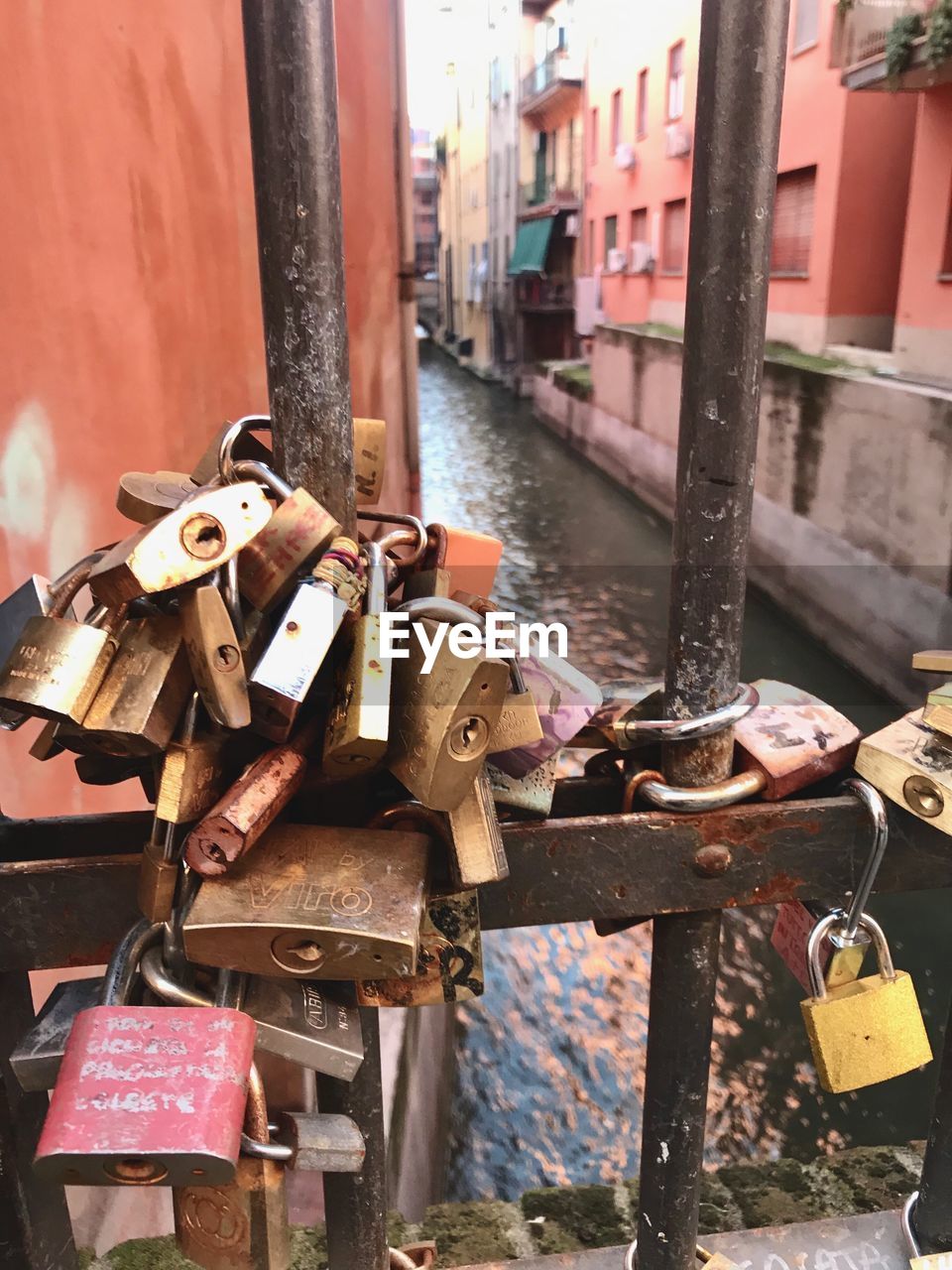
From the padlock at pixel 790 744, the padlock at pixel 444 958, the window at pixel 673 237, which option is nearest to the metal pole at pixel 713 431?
A: the padlock at pixel 790 744

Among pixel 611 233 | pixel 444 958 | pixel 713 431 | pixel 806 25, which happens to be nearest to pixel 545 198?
pixel 611 233

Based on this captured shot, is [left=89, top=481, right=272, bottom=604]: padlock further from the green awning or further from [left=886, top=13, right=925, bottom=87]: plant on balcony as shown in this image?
the green awning

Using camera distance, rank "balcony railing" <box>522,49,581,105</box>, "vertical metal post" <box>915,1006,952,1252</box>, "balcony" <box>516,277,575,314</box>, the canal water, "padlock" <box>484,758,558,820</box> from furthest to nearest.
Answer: "balcony" <box>516,277,575,314</box> → "balcony railing" <box>522,49,581,105</box> → the canal water → "vertical metal post" <box>915,1006,952,1252</box> → "padlock" <box>484,758,558,820</box>

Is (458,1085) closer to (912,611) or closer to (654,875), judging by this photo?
(654,875)

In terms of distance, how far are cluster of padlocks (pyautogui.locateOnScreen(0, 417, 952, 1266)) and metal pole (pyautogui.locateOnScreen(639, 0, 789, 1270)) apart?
0.05 metres

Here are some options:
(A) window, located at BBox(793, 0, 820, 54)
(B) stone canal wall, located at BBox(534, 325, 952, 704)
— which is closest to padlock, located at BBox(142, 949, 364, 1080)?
(B) stone canal wall, located at BBox(534, 325, 952, 704)

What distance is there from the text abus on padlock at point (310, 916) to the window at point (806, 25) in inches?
400

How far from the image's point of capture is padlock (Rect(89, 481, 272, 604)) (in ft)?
1.60

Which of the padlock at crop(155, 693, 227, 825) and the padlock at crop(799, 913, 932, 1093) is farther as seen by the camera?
the padlock at crop(799, 913, 932, 1093)

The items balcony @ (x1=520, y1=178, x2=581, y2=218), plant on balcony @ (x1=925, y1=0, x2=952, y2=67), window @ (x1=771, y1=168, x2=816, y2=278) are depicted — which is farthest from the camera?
balcony @ (x1=520, y1=178, x2=581, y2=218)

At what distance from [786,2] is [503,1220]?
3.76ft

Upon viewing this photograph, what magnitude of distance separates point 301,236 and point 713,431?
0.88 feet

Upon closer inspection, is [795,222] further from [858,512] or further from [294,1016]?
[294,1016]

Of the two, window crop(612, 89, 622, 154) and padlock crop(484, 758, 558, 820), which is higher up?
window crop(612, 89, 622, 154)
